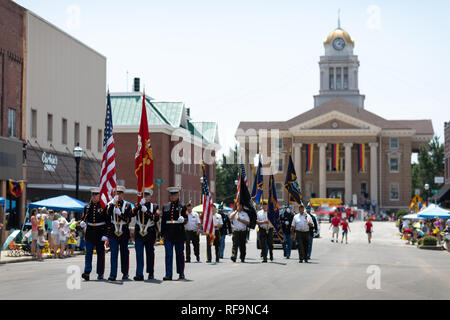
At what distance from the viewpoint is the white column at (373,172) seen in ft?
350

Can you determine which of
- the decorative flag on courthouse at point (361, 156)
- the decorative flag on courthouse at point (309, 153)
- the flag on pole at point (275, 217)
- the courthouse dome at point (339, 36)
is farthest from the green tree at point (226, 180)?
the flag on pole at point (275, 217)

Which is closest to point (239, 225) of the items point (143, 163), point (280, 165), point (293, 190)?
point (293, 190)

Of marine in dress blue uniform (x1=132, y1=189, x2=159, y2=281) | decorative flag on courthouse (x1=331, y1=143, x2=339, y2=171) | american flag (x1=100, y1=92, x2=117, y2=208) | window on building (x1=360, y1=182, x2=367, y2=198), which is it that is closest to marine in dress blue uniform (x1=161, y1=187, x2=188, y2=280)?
marine in dress blue uniform (x1=132, y1=189, x2=159, y2=281)

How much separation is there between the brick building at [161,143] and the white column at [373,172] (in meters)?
40.2

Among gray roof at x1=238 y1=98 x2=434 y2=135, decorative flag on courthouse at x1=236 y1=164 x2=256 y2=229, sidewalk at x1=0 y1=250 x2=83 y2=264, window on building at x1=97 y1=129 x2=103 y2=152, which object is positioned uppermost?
gray roof at x1=238 y1=98 x2=434 y2=135

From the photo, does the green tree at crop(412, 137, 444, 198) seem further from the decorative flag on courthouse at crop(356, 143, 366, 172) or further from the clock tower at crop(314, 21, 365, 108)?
the clock tower at crop(314, 21, 365, 108)

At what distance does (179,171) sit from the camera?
6712 cm

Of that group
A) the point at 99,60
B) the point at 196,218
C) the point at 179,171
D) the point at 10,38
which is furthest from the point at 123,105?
the point at 196,218

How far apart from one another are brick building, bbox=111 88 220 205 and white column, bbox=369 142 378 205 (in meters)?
40.2

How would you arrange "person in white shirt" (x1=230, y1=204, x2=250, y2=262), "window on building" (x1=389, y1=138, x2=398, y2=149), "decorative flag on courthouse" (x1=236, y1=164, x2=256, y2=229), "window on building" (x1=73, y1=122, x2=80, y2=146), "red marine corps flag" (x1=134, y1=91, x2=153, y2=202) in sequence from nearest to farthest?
1. "red marine corps flag" (x1=134, y1=91, x2=153, y2=202)
2. "person in white shirt" (x1=230, y1=204, x2=250, y2=262)
3. "decorative flag on courthouse" (x1=236, y1=164, x2=256, y2=229)
4. "window on building" (x1=73, y1=122, x2=80, y2=146)
5. "window on building" (x1=389, y1=138, x2=398, y2=149)

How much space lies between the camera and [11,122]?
3681 centimetres

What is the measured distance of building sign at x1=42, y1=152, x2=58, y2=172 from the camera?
39.6m

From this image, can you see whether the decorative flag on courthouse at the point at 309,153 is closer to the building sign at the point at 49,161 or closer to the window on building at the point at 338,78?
the window on building at the point at 338,78
